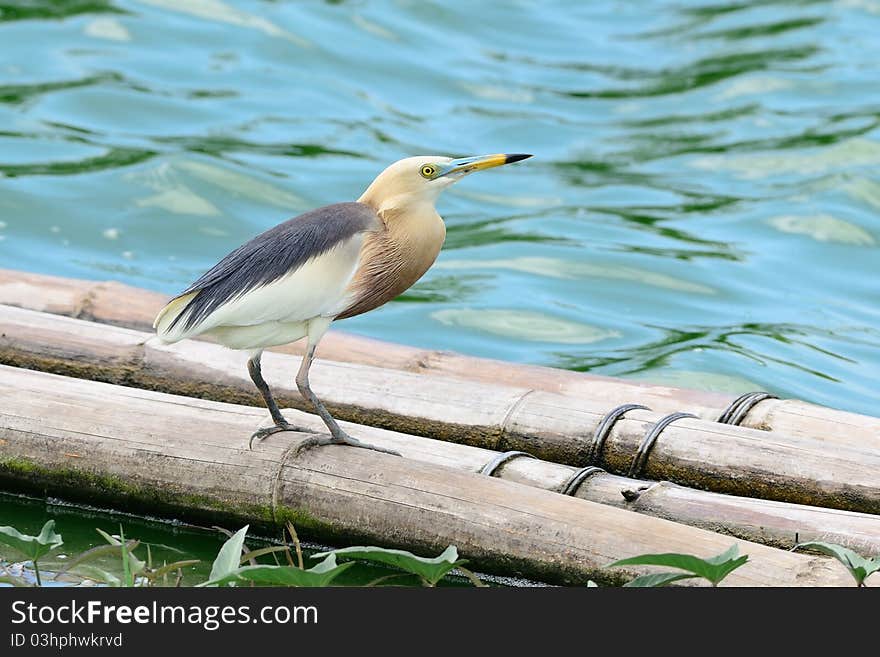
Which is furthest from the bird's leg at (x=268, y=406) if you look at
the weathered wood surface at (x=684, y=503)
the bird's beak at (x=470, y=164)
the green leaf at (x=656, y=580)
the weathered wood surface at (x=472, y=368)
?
the green leaf at (x=656, y=580)

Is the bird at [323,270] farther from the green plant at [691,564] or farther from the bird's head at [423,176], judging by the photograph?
the green plant at [691,564]

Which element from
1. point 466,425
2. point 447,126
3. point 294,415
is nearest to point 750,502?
point 466,425

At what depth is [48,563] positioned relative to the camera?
11.0ft

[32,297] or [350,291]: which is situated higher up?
[350,291]

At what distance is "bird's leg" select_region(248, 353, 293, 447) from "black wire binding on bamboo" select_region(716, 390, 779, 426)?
4.29 ft

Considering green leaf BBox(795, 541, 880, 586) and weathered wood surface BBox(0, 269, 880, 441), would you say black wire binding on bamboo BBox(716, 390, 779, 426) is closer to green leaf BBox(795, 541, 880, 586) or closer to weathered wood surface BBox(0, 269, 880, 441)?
weathered wood surface BBox(0, 269, 880, 441)

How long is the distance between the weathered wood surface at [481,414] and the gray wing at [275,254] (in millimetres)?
656

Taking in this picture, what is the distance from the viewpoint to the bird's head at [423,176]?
3551mm

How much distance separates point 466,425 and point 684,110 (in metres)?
7.05

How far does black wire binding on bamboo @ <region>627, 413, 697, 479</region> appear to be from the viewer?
3725 mm

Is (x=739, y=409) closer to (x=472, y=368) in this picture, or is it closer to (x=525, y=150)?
(x=472, y=368)

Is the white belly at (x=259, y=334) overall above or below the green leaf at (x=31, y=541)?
above

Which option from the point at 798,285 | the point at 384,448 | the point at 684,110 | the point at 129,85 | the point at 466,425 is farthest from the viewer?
the point at 684,110

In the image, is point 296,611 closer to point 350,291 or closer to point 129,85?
point 350,291
